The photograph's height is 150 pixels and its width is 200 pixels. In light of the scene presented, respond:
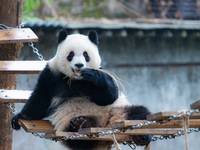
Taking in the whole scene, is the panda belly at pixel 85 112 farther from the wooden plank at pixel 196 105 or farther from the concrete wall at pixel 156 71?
the concrete wall at pixel 156 71

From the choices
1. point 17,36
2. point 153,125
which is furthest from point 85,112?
point 17,36

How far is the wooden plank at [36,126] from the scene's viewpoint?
3309 mm

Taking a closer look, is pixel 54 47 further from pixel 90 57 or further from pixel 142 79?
pixel 90 57

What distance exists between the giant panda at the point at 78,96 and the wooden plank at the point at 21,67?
0.30 meters

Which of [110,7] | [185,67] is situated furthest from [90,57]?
[110,7]

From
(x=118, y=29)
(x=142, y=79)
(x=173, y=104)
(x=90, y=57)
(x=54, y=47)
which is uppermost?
(x=90, y=57)

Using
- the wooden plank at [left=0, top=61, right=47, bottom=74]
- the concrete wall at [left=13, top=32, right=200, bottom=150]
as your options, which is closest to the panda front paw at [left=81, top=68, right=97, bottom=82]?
the wooden plank at [left=0, top=61, right=47, bottom=74]

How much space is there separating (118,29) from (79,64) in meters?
3.98

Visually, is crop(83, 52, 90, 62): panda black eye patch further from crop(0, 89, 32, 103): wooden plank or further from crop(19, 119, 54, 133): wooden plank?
crop(0, 89, 32, 103): wooden plank

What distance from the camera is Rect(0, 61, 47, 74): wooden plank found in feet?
12.6

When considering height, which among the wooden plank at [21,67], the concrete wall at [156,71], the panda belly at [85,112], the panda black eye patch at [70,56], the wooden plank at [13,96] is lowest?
the concrete wall at [156,71]

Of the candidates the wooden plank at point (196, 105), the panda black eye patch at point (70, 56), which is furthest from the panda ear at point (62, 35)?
the wooden plank at point (196, 105)

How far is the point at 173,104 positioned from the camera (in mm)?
7957

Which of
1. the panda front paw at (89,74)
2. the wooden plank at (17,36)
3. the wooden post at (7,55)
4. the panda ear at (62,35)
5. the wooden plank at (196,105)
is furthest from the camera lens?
the wooden post at (7,55)
